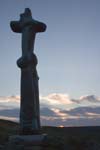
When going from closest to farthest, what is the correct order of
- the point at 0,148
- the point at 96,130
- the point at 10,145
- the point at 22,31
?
the point at 10,145
the point at 0,148
the point at 22,31
the point at 96,130

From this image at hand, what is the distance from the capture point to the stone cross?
1191 cm

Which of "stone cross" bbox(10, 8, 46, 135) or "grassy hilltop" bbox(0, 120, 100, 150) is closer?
"stone cross" bbox(10, 8, 46, 135)

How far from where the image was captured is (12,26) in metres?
13.0

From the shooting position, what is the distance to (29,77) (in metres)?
12.2

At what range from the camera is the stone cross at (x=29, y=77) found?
1191 cm

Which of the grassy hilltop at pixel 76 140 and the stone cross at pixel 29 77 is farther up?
the stone cross at pixel 29 77

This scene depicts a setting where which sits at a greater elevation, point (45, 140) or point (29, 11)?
point (29, 11)

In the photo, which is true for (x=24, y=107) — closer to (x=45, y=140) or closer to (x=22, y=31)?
(x=45, y=140)

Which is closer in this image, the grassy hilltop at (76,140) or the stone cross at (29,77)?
the stone cross at (29,77)

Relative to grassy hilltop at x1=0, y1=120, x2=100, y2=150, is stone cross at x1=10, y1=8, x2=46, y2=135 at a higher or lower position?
higher

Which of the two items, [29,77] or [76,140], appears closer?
[29,77]

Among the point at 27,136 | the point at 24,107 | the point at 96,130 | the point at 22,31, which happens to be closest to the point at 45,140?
the point at 27,136

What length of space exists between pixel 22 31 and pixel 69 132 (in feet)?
24.0

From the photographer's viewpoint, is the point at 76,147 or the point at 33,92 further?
the point at 76,147
